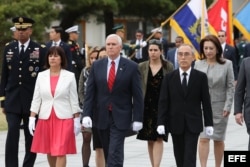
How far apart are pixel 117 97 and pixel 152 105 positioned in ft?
4.77

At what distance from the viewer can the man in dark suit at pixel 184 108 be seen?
408 inches

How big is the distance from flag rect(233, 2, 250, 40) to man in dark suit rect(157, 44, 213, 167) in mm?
12639

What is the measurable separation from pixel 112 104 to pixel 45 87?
2.72 feet

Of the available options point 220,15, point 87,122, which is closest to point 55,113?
point 87,122

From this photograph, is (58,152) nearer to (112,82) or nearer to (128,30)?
(112,82)

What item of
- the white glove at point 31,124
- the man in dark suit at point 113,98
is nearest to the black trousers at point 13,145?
the white glove at point 31,124

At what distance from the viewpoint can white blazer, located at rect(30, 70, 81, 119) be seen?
10766 millimetres

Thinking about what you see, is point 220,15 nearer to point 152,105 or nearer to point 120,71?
point 152,105

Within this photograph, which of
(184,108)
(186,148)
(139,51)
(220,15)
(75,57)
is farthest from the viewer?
(139,51)

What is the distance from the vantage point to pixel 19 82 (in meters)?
11.8

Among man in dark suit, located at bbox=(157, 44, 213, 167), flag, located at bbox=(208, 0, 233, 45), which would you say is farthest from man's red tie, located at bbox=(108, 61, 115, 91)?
flag, located at bbox=(208, 0, 233, 45)

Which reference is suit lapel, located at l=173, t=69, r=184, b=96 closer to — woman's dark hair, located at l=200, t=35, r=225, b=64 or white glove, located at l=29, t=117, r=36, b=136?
woman's dark hair, located at l=200, t=35, r=225, b=64

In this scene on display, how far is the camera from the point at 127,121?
34.8 feet

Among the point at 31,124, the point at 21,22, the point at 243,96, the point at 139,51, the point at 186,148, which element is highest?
the point at 21,22
